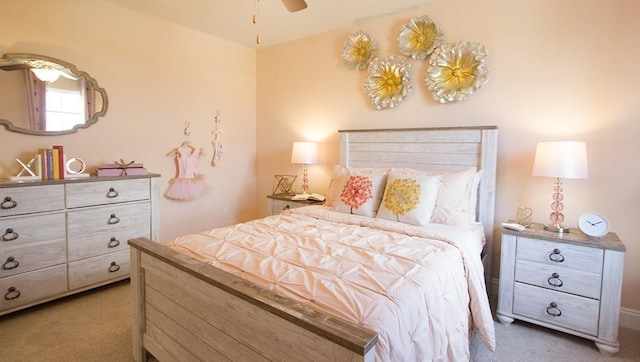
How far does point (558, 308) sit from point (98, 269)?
3.52m

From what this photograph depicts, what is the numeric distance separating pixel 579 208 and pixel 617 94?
84 centimetres

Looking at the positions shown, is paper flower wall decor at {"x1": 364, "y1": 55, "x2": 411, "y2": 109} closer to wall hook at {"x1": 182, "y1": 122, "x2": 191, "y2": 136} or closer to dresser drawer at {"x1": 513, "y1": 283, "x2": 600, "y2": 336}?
dresser drawer at {"x1": 513, "y1": 283, "x2": 600, "y2": 336}

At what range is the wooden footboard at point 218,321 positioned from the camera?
3.16 ft

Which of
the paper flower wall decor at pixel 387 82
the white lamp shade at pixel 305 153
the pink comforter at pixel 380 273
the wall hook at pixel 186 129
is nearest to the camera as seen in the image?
the pink comforter at pixel 380 273

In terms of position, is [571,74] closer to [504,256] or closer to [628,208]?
[628,208]

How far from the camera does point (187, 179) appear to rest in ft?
12.4

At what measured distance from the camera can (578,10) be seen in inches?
93.0

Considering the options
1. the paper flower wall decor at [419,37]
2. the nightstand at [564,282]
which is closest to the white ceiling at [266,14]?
the paper flower wall decor at [419,37]

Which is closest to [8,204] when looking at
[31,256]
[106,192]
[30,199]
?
[30,199]

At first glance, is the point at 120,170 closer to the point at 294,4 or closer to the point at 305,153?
the point at 305,153

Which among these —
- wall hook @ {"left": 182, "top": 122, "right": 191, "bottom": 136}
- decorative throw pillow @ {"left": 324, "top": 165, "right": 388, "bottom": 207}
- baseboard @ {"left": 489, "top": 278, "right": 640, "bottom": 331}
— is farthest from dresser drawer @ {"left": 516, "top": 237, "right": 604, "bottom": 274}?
wall hook @ {"left": 182, "top": 122, "right": 191, "bottom": 136}

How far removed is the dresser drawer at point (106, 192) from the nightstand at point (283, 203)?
1288 mm

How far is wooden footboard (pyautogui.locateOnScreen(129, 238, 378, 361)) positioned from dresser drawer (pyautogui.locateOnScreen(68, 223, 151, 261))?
115 cm

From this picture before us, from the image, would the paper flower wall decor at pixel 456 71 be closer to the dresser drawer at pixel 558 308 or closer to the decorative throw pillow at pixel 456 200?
the decorative throw pillow at pixel 456 200
